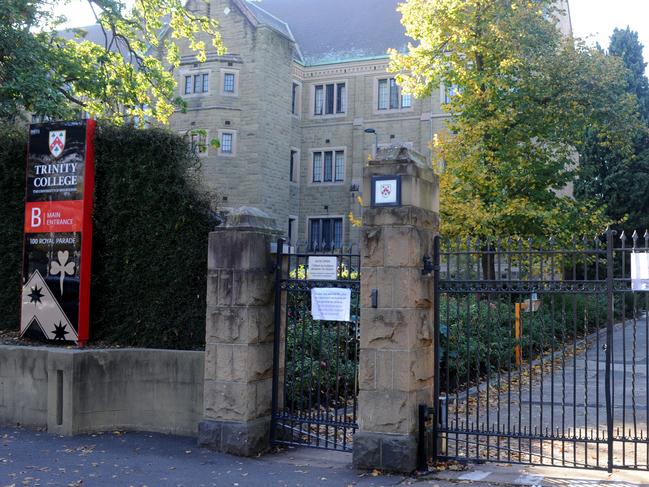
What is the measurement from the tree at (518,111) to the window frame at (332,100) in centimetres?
1693

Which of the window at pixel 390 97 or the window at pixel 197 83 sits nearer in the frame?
the window at pixel 197 83

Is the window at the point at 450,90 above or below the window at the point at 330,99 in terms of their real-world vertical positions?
below

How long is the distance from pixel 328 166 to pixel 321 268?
32.0 metres

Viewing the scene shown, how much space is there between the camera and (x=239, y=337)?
26.8 feet

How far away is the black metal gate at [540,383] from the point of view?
6.91 metres

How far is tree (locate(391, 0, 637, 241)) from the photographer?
68.8 ft

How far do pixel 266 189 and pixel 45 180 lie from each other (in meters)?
26.4

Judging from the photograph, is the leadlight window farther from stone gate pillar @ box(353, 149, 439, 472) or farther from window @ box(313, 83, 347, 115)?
stone gate pillar @ box(353, 149, 439, 472)

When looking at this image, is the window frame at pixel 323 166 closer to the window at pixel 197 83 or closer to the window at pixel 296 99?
the window at pixel 296 99

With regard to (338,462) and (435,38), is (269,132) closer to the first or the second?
(435,38)

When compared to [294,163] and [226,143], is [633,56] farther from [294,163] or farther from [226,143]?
[226,143]

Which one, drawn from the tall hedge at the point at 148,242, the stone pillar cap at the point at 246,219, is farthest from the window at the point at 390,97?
the stone pillar cap at the point at 246,219

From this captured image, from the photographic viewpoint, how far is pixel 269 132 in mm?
36656

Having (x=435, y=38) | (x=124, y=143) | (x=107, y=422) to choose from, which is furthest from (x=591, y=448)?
(x=435, y=38)
